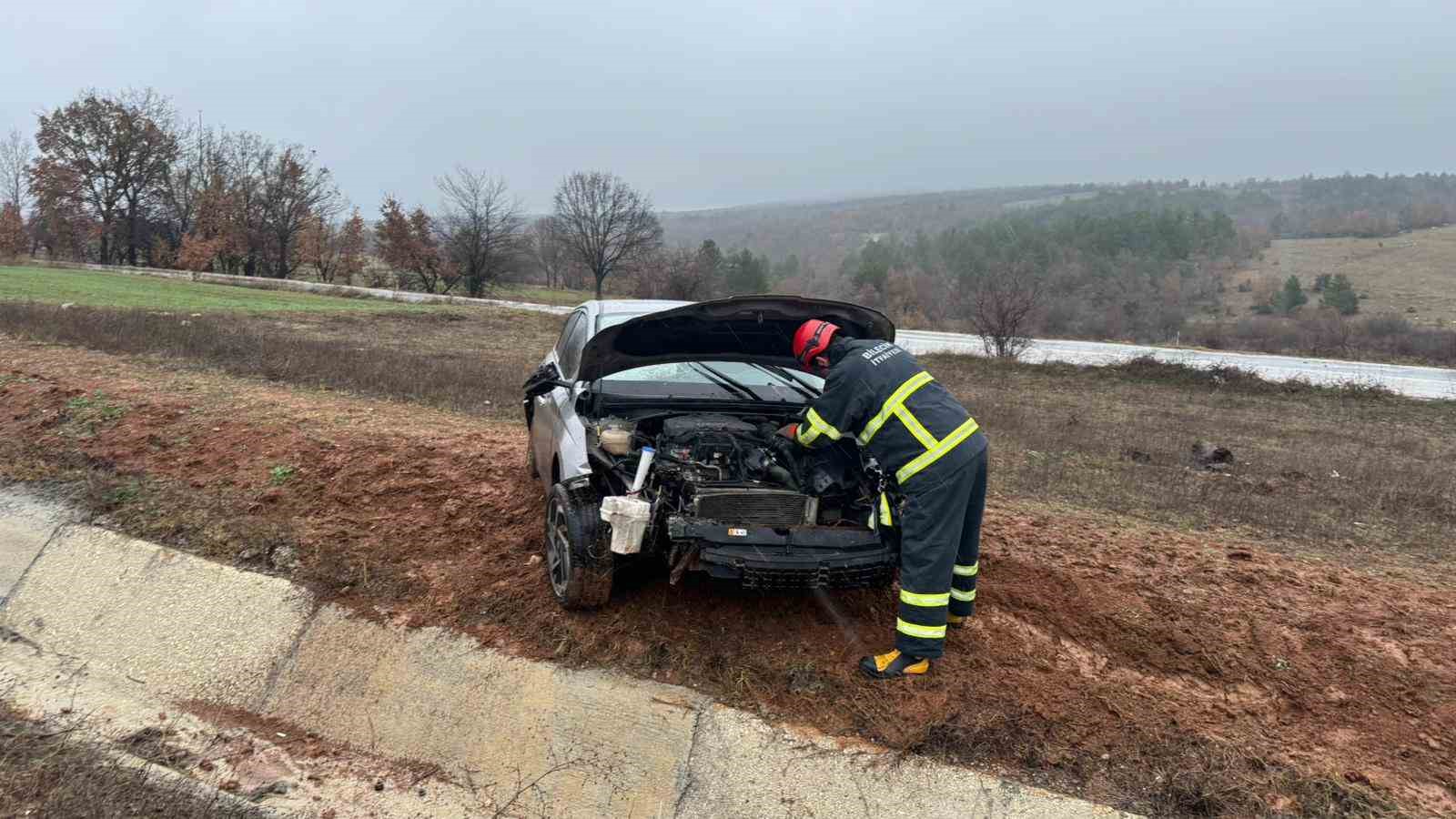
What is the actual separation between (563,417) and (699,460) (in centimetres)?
113

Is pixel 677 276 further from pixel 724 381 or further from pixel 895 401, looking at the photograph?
pixel 895 401

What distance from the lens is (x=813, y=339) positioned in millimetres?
4191

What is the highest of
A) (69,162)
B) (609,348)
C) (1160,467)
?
(69,162)

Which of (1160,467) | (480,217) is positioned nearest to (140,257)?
(480,217)

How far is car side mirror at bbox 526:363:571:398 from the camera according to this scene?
5203 mm

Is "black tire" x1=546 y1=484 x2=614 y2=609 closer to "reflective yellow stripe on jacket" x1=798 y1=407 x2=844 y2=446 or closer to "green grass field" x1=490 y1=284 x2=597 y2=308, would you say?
"reflective yellow stripe on jacket" x1=798 y1=407 x2=844 y2=446

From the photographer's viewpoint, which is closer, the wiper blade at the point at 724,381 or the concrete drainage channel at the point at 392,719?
the concrete drainage channel at the point at 392,719

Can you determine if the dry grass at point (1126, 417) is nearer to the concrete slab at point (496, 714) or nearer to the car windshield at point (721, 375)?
the car windshield at point (721, 375)

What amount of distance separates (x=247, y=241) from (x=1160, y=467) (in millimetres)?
51390

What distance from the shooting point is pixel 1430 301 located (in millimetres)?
52594

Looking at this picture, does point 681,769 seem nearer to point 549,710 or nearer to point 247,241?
point 549,710

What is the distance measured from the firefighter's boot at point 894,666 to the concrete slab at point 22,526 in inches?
213

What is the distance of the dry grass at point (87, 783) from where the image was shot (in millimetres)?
2926

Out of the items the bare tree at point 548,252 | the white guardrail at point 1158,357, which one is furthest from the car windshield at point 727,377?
the bare tree at point 548,252
